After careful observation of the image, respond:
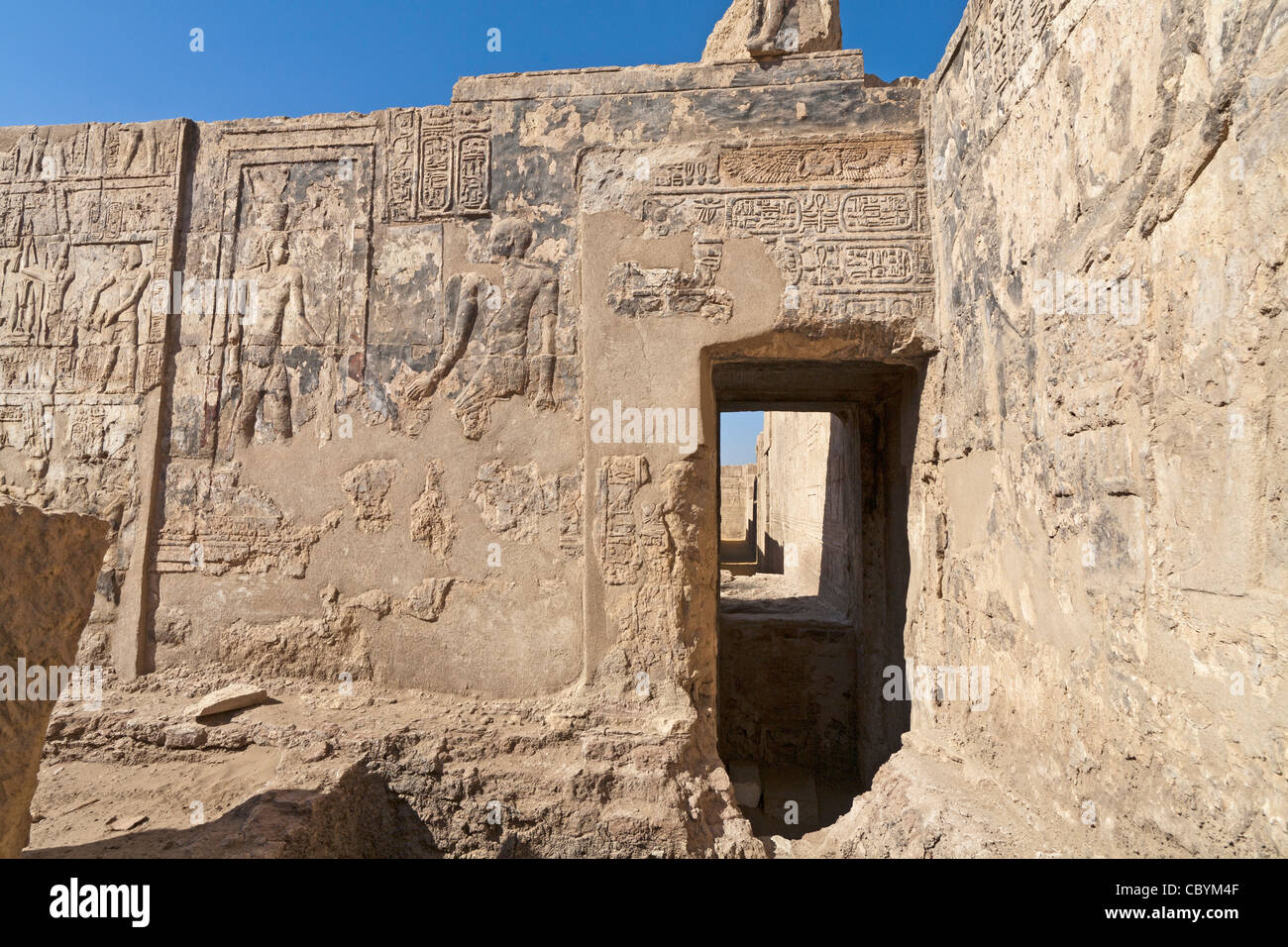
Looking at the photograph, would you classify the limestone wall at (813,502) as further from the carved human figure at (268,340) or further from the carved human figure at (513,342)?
the carved human figure at (268,340)

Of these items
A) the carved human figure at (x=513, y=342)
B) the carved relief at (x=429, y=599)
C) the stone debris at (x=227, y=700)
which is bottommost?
the stone debris at (x=227, y=700)

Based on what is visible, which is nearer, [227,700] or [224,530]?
[227,700]

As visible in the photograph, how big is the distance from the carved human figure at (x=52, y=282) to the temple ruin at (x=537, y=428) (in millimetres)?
28

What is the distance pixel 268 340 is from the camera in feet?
13.9

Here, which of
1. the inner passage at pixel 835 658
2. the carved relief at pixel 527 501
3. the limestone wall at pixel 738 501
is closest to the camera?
the carved relief at pixel 527 501

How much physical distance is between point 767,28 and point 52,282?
4189 mm

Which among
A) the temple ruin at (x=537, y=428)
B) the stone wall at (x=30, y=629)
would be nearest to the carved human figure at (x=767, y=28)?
the temple ruin at (x=537, y=428)

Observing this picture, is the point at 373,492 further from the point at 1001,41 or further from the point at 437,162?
A: the point at 1001,41

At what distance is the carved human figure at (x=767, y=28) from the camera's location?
3.97 m

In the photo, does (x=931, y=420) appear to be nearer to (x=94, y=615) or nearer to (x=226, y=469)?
(x=226, y=469)

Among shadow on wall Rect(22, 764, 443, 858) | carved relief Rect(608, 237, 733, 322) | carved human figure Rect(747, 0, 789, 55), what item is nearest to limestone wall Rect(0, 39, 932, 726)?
carved relief Rect(608, 237, 733, 322)

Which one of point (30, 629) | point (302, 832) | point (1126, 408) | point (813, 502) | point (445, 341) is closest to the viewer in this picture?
point (30, 629)

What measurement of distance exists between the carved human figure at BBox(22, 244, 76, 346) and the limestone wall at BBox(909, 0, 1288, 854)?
476 cm

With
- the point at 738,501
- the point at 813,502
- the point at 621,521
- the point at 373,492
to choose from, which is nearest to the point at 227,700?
the point at 373,492
